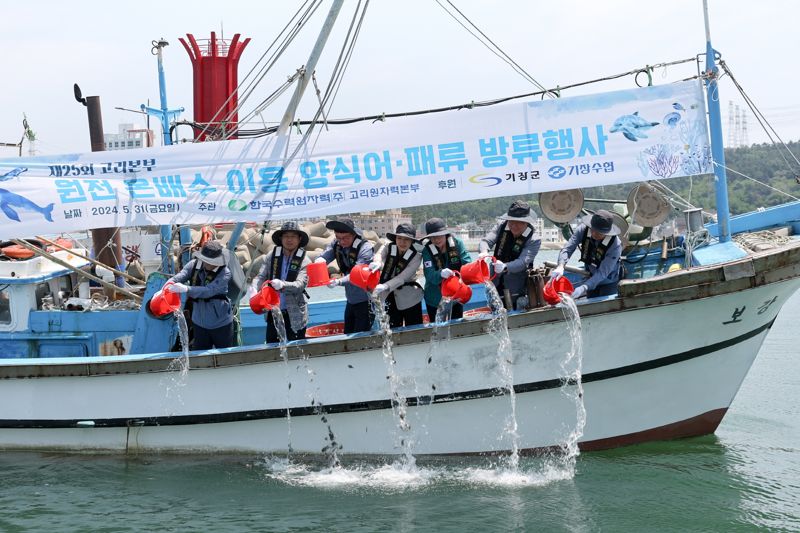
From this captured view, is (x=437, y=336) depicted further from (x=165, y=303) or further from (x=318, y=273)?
(x=165, y=303)

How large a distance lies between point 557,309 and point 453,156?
1887mm

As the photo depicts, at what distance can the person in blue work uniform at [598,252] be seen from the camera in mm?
8016

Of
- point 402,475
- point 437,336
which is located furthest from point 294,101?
point 402,475

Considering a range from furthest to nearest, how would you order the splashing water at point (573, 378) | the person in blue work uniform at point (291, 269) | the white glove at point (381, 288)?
the person in blue work uniform at point (291, 269) → the white glove at point (381, 288) → the splashing water at point (573, 378)

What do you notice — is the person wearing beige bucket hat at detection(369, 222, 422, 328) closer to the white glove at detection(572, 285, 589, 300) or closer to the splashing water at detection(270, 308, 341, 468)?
the splashing water at detection(270, 308, 341, 468)

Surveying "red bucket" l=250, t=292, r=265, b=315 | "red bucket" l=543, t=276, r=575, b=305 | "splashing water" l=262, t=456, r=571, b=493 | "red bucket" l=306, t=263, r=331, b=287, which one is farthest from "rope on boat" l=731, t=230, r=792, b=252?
"red bucket" l=250, t=292, r=265, b=315

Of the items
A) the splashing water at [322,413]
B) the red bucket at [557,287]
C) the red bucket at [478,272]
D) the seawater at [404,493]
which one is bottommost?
the seawater at [404,493]

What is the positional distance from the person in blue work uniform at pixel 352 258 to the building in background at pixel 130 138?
2.55 metres

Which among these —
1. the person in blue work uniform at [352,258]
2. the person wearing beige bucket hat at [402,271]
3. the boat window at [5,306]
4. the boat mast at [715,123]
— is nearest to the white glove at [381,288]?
the person wearing beige bucket hat at [402,271]

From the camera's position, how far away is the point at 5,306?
32.8 ft

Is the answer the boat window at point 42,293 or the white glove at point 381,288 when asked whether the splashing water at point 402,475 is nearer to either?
the white glove at point 381,288

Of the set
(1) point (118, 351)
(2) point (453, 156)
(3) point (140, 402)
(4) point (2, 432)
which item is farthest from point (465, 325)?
(4) point (2, 432)

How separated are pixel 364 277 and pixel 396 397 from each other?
1.22 metres

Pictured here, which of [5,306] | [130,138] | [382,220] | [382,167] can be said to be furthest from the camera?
[130,138]
